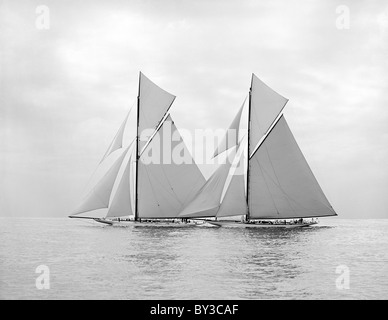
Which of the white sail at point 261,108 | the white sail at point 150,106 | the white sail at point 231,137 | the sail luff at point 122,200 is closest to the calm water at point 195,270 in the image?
the sail luff at point 122,200

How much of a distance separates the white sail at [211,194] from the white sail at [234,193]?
0.72m

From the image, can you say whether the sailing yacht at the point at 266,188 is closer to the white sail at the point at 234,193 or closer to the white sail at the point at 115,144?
the white sail at the point at 234,193

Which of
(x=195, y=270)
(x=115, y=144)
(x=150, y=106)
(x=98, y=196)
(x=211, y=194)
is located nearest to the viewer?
(x=195, y=270)

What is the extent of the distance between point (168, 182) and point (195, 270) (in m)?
32.7

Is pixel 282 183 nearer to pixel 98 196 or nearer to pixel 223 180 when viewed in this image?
pixel 223 180

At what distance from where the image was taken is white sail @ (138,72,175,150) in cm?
6512

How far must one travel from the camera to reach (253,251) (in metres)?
38.0

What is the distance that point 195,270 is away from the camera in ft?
95.4

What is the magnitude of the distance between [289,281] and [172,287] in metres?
6.30

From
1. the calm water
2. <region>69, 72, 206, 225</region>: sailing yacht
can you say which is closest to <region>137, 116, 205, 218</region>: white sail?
<region>69, 72, 206, 225</region>: sailing yacht

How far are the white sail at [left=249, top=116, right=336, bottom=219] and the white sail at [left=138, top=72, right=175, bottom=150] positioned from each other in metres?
14.2

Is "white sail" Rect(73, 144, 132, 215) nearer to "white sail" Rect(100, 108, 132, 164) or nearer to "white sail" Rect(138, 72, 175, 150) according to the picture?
"white sail" Rect(100, 108, 132, 164)

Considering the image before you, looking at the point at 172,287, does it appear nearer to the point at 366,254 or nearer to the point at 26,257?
the point at 26,257

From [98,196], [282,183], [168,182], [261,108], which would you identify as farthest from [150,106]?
[282,183]
